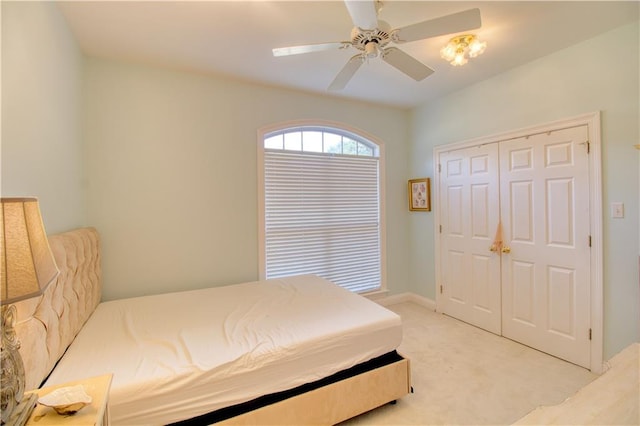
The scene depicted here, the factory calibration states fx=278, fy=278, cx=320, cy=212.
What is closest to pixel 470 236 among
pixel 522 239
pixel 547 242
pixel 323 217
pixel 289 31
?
pixel 522 239

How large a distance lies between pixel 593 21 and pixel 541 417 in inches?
106

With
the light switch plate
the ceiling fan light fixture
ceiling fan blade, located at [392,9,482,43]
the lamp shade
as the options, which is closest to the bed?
the lamp shade

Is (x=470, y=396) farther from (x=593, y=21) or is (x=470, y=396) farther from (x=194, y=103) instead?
(x=194, y=103)

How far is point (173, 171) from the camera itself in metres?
2.68

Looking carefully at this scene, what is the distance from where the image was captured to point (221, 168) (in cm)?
287

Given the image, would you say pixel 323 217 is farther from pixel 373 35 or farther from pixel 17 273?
pixel 17 273

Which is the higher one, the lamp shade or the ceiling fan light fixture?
the ceiling fan light fixture

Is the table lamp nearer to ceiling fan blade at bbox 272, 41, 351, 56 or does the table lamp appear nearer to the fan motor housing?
ceiling fan blade at bbox 272, 41, 351, 56

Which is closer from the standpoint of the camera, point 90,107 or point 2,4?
point 2,4

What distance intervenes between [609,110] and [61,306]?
392 centimetres

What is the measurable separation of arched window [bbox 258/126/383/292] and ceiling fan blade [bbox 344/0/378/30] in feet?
6.07

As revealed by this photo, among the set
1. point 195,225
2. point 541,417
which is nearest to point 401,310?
point 195,225

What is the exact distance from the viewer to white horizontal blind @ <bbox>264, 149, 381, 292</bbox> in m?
3.17

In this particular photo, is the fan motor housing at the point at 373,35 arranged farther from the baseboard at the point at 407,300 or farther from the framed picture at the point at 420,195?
the baseboard at the point at 407,300
